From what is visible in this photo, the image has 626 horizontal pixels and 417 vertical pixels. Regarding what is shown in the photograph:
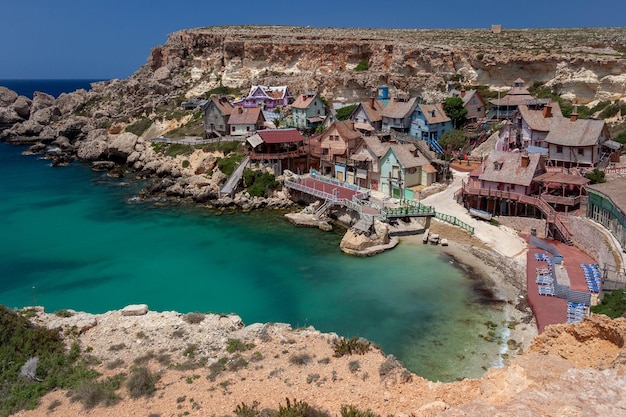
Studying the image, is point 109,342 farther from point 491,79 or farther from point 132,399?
point 491,79

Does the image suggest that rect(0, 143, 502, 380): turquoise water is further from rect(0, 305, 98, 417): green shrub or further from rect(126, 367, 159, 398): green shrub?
rect(126, 367, 159, 398): green shrub

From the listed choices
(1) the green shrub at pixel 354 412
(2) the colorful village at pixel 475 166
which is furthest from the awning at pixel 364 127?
(1) the green shrub at pixel 354 412

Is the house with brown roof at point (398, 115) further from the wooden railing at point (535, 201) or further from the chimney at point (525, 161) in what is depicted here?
the chimney at point (525, 161)

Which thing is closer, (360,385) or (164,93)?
(360,385)

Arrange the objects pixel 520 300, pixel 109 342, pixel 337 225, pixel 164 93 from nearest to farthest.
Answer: pixel 109 342
pixel 520 300
pixel 337 225
pixel 164 93

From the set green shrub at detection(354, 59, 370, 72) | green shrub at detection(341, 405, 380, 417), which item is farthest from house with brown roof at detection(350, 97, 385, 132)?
green shrub at detection(341, 405, 380, 417)

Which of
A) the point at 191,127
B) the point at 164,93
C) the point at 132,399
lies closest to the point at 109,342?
the point at 132,399

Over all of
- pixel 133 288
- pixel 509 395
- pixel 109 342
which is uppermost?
pixel 509 395
